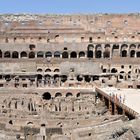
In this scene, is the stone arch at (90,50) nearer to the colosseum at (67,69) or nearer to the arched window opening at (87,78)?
the colosseum at (67,69)

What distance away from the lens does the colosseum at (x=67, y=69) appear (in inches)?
1171

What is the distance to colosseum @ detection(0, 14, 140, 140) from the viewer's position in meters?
29.8

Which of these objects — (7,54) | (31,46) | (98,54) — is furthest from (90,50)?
(7,54)

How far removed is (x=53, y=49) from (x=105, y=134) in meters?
31.8

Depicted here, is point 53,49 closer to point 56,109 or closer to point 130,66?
point 130,66

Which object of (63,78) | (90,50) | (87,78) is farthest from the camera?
(90,50)

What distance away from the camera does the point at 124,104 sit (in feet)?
106

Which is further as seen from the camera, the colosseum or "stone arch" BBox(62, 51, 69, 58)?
"stone arch" BBox(62, 51, 69, 58)

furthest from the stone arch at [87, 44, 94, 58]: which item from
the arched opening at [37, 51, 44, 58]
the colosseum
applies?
the arched opening at [37, 51, 44, 58]

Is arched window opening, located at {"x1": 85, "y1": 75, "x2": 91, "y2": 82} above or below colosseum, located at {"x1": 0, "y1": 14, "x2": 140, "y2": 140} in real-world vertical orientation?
below

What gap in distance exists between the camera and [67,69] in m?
49.8

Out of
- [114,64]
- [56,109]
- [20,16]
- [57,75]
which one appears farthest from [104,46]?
[56,109]

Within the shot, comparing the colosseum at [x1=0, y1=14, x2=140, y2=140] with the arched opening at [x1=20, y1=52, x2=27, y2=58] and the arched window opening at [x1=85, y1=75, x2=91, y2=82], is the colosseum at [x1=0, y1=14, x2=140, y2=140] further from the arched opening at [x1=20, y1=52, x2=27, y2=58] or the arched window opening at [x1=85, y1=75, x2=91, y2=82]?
the arched window opening at [x1=85, y1=75, x2=91, y2=82]

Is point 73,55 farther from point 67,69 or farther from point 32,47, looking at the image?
point 67,69
